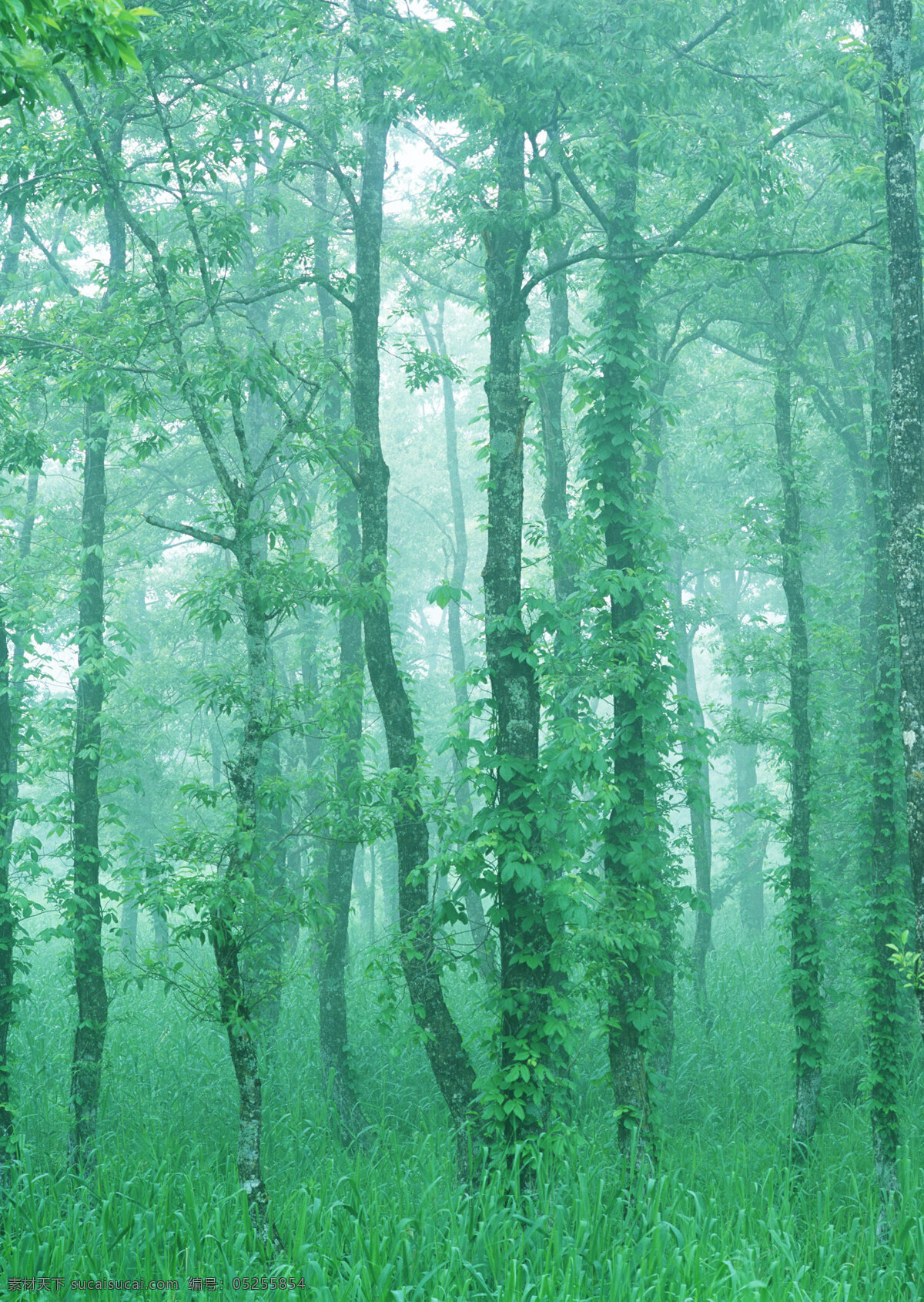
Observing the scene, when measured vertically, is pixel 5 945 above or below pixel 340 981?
above

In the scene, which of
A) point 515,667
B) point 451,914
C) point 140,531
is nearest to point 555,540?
point 515,667

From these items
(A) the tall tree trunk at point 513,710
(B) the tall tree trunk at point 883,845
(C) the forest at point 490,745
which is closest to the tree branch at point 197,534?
(C) the forest at point 490,745

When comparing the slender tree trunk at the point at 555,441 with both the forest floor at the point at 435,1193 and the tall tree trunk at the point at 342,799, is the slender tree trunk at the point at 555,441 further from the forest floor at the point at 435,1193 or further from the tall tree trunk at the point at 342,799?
the forest floor at the point at 435,1193

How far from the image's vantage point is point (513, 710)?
8.56 m

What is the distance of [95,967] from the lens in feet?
33.3

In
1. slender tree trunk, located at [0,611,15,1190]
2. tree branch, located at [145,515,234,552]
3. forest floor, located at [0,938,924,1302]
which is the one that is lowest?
Result: forest floor, located at [0,938,924,1302]

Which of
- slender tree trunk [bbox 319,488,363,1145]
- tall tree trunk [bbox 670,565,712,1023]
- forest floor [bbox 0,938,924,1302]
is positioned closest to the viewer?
forest floor [bbox 0,938,924,1302]

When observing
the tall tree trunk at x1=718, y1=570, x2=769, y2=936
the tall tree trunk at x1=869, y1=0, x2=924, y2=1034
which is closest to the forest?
the tall tree trunk at x1=869, y1=0, x2=924, y2=1034

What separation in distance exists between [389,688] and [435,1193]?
4208 mm

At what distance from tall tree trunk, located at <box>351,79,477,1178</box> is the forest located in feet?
0.15

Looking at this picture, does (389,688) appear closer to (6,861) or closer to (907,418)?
(6,861)

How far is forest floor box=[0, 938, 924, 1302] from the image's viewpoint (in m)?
5.78

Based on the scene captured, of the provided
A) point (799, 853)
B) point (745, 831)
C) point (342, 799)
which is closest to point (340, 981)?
point (342, 799)

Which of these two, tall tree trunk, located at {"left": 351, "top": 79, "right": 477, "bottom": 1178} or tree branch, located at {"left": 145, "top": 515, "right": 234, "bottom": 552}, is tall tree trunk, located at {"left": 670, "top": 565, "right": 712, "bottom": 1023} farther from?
tree branch, located at {"left": 145, "top": 515, "right": 234, "bottom": 552}
